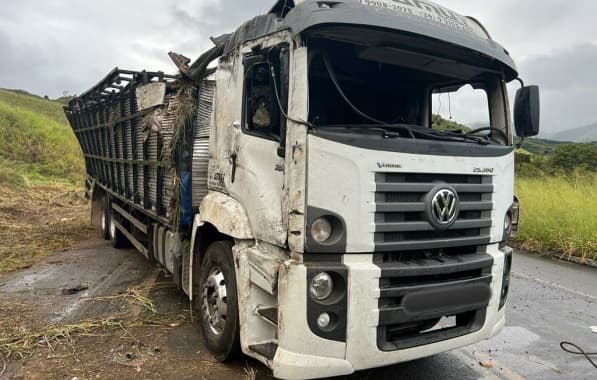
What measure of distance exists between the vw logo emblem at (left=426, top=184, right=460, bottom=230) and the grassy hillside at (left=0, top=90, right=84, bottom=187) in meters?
16.0

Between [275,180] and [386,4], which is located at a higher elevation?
[386,4]

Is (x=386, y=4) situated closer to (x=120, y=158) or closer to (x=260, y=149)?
(x=260, y=149)

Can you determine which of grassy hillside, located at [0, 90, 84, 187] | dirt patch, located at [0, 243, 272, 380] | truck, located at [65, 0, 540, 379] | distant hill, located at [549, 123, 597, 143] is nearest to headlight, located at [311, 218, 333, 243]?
truck, located at [65, 0, 540, 379]

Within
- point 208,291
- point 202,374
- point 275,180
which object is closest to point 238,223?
point 275,180

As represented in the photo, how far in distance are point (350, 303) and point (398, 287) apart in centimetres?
33

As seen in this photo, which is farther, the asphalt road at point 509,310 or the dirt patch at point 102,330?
the asphalt road at point 509,310

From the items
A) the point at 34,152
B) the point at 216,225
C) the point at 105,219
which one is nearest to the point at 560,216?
the point at 216,225

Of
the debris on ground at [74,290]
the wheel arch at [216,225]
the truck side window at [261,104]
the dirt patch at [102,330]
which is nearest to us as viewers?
the truck side window at [261,104]

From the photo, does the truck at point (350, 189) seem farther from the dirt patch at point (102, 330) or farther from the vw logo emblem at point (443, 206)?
the dirt patch at point (102, 330)

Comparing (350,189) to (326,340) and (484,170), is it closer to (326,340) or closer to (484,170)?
(326,340)

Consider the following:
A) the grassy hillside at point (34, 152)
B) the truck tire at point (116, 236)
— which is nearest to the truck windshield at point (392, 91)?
the truck tire at point (116, 236)

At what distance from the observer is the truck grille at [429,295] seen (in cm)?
294

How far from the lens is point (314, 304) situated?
2.80 meters

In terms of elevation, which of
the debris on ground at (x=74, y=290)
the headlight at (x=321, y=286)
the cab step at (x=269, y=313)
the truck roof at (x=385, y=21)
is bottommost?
the debris on ground at (x=74, y=290)
